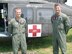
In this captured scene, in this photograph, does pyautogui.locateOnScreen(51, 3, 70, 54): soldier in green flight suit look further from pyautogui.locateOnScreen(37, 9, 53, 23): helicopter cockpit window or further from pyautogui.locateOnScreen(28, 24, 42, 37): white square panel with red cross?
pyautogui.locateOnScreen(37, 9, 53, 23): helicopter cockpit window

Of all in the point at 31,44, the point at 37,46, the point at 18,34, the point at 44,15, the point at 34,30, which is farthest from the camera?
the point at 31,44

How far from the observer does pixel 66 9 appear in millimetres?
9883

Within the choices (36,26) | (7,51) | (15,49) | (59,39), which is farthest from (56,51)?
(7,51)

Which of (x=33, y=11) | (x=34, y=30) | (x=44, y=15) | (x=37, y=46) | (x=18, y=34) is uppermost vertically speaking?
(x=33, y=11)

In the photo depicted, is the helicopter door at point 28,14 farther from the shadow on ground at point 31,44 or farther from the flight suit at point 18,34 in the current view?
the flight suit at point 18,34

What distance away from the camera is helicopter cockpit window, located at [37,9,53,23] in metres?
9.27

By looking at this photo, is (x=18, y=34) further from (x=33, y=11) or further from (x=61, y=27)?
(x=33, y=11)

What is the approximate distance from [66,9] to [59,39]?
2991 mm

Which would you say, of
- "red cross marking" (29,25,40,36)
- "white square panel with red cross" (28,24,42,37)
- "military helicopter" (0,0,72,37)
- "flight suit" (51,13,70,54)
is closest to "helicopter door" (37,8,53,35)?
"military helicopter" (0,0,72,37)

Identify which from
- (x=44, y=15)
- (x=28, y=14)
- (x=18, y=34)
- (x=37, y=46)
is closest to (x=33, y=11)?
(x=28, y=14)

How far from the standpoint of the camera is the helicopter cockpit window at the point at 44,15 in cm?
927

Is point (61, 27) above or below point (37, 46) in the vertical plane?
above

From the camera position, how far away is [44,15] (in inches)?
367

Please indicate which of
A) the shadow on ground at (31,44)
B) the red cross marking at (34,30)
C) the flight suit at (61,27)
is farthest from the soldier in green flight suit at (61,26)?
the shadow on ground at (31,44)
